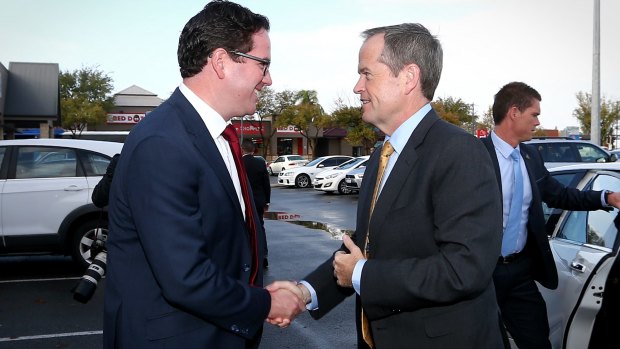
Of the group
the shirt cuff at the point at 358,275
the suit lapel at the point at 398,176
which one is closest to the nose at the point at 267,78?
the suit lapel at the point at 398,176

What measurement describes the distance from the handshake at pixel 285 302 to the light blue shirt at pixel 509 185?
68.9 inches

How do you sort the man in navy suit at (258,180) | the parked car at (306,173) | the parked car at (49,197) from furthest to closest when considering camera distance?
the parked car at (306,173), the man in navy suit at (258,180), the parked car at (49,197)

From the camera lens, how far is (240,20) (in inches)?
94.1

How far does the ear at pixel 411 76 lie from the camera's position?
2.38 meters

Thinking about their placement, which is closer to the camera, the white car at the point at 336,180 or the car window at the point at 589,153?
the car window at the point at 589,153

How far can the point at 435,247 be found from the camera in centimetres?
221

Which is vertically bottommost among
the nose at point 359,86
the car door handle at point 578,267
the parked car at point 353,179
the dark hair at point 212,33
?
the parked car at point 353,179

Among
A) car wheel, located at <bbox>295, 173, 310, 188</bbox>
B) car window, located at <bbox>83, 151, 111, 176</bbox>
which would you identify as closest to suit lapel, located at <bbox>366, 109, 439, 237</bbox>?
car window, located at <bbox>83, 151, 111, 176</bbox>

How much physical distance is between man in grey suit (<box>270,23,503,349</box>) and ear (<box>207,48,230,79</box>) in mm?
574

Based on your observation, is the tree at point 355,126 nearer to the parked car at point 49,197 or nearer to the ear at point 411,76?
the parked car at point 49,197

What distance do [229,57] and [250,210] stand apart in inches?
24.7

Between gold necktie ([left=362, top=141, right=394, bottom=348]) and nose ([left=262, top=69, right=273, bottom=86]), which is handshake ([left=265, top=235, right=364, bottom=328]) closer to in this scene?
gold necktie ([left=362, top=141, right=394, bottom=348])

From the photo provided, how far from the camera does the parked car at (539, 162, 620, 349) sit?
11.0 feet

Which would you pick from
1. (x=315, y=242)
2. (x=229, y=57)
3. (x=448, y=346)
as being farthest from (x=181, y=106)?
(x=315, y=242)
